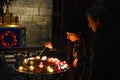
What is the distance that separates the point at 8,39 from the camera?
8547 millimetres

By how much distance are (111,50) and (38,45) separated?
561 centimetres

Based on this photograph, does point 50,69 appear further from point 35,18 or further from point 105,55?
point 35,18

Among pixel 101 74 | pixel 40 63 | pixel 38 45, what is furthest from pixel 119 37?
pixel 38 45

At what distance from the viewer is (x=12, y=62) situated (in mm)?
8984

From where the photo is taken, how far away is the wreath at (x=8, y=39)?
8.46 metres

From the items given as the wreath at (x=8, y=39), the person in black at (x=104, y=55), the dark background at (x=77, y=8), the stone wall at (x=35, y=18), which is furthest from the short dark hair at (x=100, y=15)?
the stone wall at (x=35, y=18)

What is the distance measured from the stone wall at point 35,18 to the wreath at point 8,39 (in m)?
0.81

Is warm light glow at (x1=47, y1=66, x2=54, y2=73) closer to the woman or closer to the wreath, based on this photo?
the woman

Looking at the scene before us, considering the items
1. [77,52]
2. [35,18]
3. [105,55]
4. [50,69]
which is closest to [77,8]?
[35,18]

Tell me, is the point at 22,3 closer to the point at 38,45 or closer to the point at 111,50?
the point at 38,45

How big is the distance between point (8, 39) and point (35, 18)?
1271 mm

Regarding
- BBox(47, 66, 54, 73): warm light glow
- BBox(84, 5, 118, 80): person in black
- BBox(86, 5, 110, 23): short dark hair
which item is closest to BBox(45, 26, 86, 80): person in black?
BBox(47, 66, 54, 73): warm light glow

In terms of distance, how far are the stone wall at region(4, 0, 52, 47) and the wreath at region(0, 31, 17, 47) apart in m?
0.81

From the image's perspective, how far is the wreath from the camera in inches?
333
